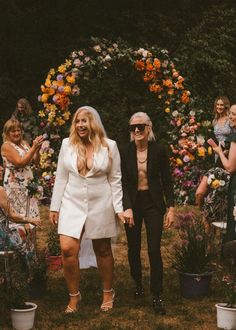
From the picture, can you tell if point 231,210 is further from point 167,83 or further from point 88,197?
point 167,83

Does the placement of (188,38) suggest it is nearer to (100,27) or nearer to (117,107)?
(100,27)

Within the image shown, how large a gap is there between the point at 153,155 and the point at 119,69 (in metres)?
6.52

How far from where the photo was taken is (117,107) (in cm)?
1214

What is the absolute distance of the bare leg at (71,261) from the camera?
17.5 feet

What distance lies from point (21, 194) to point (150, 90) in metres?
5.68

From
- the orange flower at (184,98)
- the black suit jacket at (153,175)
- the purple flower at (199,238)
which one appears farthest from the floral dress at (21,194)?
the orange flower at (184,98)

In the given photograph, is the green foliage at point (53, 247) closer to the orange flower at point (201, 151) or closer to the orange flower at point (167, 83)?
the orange flower at point (201, 151)

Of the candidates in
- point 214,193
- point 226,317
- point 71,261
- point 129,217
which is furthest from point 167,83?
point 226,317

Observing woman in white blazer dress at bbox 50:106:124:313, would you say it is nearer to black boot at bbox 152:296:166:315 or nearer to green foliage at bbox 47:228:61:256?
black boot at bbox 152:296:166:315

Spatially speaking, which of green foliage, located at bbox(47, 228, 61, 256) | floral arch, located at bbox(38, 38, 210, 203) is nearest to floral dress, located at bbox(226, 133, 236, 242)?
A: green foliage, located at bbox(47, 228, 61, 256)

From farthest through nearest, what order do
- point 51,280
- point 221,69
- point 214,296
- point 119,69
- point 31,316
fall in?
point 221,69
point 119,69
point 51,280
point 214,296
point 31,316

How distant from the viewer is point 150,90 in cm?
1134

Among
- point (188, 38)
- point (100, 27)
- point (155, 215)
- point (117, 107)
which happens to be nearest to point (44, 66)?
point (100, 27)

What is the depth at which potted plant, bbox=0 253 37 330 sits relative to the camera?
5.03 metres
